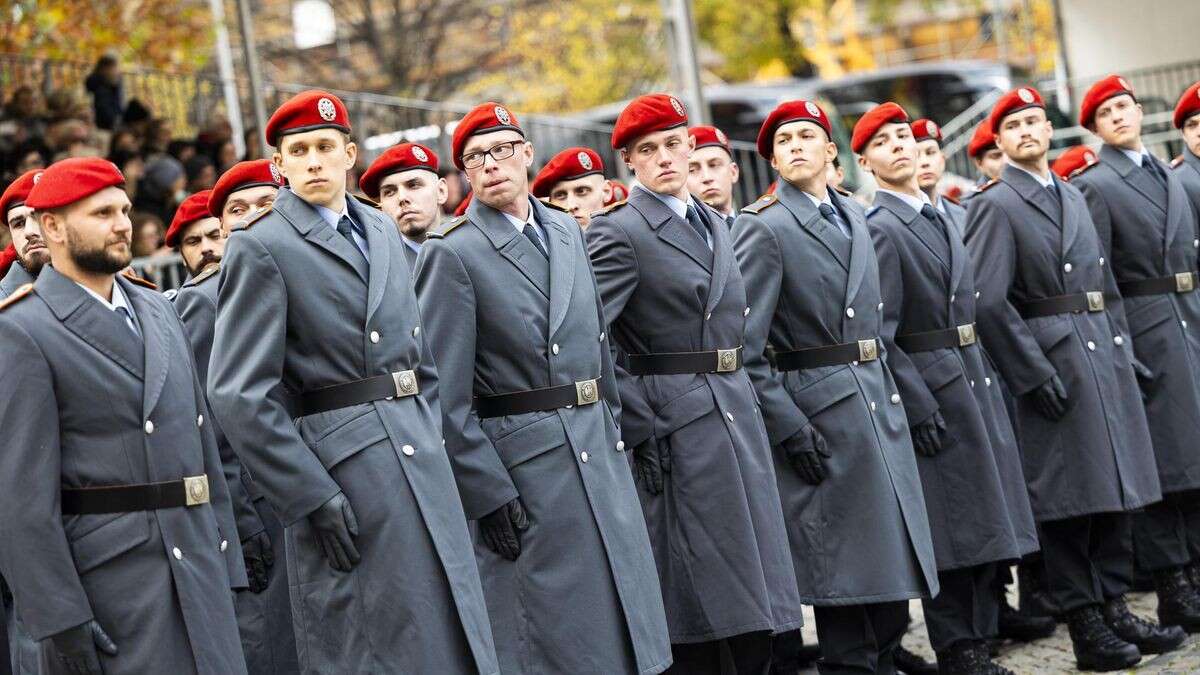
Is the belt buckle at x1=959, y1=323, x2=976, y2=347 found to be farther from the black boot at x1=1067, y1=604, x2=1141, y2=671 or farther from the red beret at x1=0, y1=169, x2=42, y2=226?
the red beret at x1=0, y1=169, x2=42, y2=226

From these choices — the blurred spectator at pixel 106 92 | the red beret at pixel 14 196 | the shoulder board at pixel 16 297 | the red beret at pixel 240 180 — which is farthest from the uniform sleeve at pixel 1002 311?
the blurred spectator at pixel 106 92

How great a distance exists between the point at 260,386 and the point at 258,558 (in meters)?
1.37

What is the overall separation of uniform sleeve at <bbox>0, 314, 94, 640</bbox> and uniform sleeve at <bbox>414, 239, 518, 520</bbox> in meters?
1.26

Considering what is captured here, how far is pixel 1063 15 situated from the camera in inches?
814

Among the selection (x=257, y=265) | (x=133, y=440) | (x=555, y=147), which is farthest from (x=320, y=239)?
(x=555, y=147)

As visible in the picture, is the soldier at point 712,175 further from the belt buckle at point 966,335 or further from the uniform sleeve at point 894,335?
the belt buckle at point 966,335

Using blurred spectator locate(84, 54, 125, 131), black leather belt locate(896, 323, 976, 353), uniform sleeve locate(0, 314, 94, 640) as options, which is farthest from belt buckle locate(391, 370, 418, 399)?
blurred spectator locate(84, 54, 125, 131)

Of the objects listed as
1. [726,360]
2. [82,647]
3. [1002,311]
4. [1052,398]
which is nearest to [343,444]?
[82,647]

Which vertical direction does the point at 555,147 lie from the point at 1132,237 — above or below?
above

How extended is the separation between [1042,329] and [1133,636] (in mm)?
1372

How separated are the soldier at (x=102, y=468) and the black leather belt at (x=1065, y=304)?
13.6 ft

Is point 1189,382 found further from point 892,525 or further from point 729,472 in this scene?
point 729,472

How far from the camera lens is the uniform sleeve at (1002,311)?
24.9 feet

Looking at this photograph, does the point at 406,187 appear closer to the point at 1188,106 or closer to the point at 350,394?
the point at 350,394
